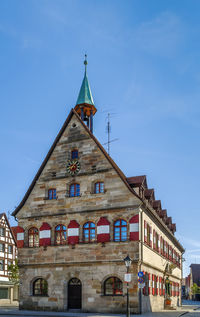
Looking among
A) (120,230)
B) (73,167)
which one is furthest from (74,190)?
(120,230)

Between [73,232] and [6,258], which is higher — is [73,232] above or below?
above

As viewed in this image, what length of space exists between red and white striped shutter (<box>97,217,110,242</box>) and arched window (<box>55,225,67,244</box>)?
9.69 ft

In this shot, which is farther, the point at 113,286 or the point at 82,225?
the point at 82,225

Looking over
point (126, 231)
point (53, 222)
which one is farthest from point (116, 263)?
point (53, 222)

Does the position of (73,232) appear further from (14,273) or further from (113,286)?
(14,273)

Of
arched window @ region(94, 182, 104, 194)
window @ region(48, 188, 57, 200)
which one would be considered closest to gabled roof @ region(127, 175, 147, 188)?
arched window @ region(94, 182, 104, 194)

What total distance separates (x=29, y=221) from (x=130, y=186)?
8.41 m

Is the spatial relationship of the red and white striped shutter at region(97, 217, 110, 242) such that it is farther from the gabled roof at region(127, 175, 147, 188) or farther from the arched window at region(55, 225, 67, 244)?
the gabled roof at region(127, 175, 147, 188)

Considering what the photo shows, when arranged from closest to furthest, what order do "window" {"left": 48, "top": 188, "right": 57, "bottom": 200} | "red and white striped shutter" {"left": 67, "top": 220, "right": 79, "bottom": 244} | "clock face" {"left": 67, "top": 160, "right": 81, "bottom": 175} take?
"red and white striped shutter" {"left": 67, "top": 220, "right": 79, "bottom": 244} < "clock face" {"left": 67, "top": 160, "right": 81, "bottom": 175} < "window" {"left": 48, "top": 188, "right": 57, "bottom": 200}

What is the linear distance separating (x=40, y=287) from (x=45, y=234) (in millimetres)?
3874

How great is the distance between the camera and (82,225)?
29.8 m

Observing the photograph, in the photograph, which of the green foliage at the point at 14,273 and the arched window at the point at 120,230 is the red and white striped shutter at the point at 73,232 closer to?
the arched window at the point at 120,230

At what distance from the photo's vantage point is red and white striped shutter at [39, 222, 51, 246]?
30.7 metres

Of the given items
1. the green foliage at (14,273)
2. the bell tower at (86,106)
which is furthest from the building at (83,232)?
the green foliage at (14,273)
